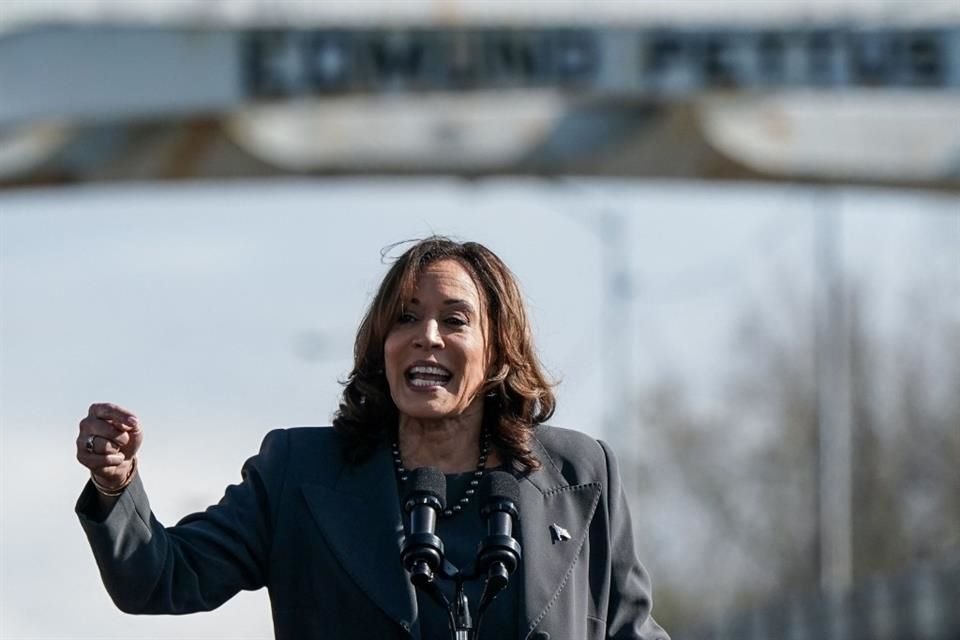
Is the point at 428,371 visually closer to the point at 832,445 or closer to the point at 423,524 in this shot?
the point at 423,524

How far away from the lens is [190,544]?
22.0ft

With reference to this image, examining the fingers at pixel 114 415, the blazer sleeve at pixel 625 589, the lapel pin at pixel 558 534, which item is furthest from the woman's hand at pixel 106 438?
the blazer sleeve at pixel 625 589

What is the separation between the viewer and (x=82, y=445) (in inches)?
249

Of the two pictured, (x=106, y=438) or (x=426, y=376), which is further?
(x=426, y=376)

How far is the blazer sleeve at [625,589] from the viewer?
7.02 meters

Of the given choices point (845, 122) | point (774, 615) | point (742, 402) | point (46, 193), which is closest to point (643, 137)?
point (845, 122)

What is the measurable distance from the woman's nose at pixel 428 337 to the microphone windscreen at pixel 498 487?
32 centimetres

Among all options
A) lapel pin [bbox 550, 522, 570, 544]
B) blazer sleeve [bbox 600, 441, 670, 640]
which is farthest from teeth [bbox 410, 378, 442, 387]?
blazer sleeve [bbox 600, 441, 670, 640]

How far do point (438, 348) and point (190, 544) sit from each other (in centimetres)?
71

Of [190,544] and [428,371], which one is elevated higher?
[428,371]

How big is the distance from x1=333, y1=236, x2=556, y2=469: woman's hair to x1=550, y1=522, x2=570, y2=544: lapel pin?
177mm

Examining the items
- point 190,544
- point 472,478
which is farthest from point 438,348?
point 190,544

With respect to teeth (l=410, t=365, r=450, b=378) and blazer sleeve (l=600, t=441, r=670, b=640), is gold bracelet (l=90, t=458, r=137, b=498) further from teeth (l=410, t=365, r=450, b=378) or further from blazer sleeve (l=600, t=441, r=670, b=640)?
blazer sleeve (l=600, t=441, r=670, b=640)

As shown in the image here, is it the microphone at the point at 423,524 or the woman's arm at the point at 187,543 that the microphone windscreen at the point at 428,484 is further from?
the woman's arm at the point at 187,543
